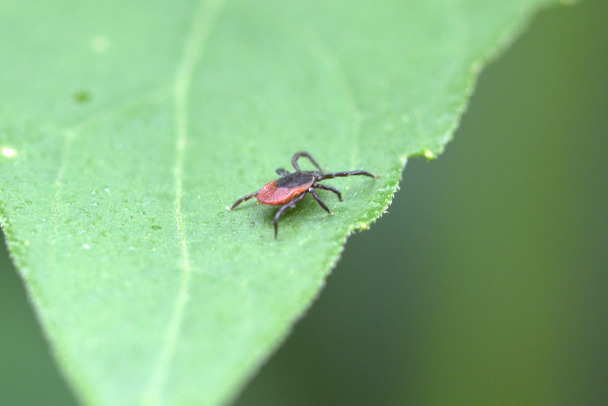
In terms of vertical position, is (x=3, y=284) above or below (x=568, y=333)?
below

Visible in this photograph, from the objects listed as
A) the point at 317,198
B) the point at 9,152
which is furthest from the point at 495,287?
the point at 9,152

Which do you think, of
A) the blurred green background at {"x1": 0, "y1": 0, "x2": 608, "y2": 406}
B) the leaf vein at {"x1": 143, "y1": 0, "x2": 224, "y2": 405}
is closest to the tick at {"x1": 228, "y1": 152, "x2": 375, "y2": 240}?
the leaf vein at {"x1": 143, "y1": 0, "x2": 224, "y2": 405}

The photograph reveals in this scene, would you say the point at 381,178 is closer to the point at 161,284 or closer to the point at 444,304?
the point at 161,284

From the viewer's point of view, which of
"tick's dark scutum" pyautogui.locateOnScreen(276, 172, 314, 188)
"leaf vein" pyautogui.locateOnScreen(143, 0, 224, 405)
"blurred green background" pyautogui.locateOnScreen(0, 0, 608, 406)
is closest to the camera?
"leaf vein" pyautogui.locateOnScreen(143, 0, 224, 405)

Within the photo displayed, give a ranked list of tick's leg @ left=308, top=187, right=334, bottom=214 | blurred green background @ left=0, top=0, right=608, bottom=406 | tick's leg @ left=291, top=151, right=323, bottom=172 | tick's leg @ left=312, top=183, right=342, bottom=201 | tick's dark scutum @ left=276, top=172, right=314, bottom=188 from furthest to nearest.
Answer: blurred green background @ left=0, top=0, right=608, bottom=406
tick's leg @ left=291, top=151, right=323, bottom=172
tick's dark scutum @ left=276, top=172, right=314, bottom=188
tick's leg @ left=312, top=183, right=342, bottom=201
tick's leg @ left=308, top=187, right=334, bottom=214

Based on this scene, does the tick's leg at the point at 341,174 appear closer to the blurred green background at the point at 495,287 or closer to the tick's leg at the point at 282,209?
the tick's leg at the point at 282,209

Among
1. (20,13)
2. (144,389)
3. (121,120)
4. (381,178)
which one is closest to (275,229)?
(381,178)

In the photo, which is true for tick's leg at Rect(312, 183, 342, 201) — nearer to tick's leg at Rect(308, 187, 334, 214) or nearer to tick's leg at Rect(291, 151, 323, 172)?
tick's leg at Rect(308, 187, 334, 214)

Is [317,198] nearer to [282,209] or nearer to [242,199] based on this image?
[282,209]
